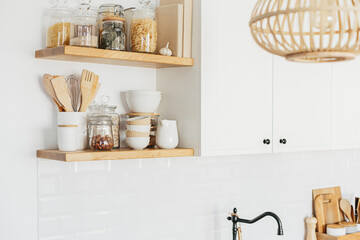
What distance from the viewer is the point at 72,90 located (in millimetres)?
2225

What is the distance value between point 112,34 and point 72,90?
313mm

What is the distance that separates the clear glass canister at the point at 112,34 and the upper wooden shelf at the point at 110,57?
0.06 m

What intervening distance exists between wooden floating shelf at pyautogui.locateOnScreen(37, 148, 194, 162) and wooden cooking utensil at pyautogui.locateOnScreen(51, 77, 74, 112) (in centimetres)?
20

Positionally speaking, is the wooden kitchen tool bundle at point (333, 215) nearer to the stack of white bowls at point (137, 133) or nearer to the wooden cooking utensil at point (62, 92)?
the stack of white bowls at point (137, 133)

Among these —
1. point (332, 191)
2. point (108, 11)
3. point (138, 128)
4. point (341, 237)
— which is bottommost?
point (341, 237)

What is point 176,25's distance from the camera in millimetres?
2309

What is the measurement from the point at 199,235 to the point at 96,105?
103 centimetres

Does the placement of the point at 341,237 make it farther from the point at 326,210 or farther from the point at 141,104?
the point at 141,104

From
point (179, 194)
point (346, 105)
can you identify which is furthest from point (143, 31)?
point (346, 105)

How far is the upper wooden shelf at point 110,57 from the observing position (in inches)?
78.9

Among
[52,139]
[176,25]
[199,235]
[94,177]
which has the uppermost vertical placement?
[176,25]

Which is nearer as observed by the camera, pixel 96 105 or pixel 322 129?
pixel 96 105

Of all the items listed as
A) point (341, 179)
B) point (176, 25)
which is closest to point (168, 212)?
point (176, 25)

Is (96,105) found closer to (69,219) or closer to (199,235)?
(69,219)
